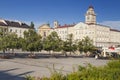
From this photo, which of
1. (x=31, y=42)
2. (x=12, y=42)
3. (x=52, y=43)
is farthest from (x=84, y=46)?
(x=12, y=42)

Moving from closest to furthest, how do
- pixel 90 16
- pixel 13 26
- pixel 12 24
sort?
1. pixel 13 26
2. pixel 12 24
3. pixel 90 16

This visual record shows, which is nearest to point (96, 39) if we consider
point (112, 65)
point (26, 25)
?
point (26, 25)

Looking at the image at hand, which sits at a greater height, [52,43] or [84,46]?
[52,43]

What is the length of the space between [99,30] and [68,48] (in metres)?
55.7

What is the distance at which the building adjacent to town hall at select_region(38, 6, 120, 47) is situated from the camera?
369 feet

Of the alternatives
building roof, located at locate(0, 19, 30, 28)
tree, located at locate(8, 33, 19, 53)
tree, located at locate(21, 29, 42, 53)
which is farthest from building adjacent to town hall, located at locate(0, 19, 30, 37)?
tree, located at locate(8, 33, 19, 53)

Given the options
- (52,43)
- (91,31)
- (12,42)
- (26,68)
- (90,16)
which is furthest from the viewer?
(90,16)

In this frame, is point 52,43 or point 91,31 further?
point 91,31

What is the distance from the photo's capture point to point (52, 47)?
190ft

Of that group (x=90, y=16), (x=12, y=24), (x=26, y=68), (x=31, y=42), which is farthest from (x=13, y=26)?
(x=26, y=68)

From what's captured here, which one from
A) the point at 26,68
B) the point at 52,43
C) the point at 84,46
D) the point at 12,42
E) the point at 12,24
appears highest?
the point at 12,24

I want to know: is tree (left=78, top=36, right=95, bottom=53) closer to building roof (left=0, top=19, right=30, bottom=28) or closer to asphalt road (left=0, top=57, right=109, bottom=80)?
asphalt road (left=0, top=57, right=109, bottom=80)

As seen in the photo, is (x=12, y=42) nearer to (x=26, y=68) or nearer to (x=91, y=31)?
(x=26, y=68)

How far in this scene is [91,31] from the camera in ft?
369
